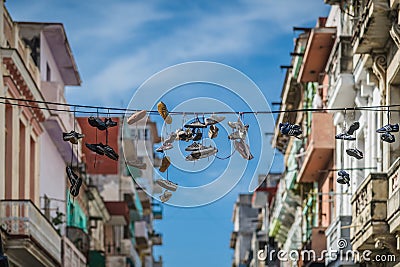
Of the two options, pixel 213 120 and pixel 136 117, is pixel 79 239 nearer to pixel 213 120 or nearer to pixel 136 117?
pixel 136 117

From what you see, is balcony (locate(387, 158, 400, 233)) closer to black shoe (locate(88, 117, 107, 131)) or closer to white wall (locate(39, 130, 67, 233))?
black shoe (locate(88, 117, 107, 131))

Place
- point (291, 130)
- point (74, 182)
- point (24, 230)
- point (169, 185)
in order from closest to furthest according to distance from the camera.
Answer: point (291, 130) → point (169, 185) → point (74, 182) → point (24, 230)

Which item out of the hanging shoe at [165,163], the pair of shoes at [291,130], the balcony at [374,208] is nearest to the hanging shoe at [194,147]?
the hanging shoe at [165,163]

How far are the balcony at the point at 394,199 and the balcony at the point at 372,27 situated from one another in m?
2.49

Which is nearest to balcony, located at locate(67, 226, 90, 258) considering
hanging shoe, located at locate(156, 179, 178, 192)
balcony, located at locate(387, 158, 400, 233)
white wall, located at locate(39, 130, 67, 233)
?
white wall, located at locate(39, 130, 67, 233)

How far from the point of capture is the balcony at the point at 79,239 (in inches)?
1681

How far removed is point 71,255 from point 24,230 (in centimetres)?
882

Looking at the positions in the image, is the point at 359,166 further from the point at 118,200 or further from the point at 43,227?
the point at 118,200

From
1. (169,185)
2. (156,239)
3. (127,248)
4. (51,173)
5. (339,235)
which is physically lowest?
(169,185)

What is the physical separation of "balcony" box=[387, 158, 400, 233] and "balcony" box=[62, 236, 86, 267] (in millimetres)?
14502

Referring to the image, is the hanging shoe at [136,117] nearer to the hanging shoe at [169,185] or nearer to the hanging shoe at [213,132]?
the hanging shoe at [213,132]

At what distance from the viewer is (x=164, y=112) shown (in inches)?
758

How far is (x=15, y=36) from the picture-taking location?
108 feet

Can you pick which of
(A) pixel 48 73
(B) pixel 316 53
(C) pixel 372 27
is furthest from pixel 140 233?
(C) pixel 372 27
